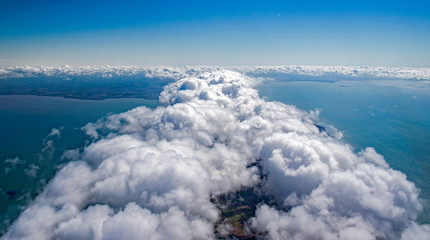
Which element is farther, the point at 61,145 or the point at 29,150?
the point at 61,145

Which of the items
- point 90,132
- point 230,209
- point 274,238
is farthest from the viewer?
point 90,132

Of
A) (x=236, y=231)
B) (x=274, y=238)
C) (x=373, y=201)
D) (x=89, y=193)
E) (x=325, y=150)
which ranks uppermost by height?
(x=325, y=150)

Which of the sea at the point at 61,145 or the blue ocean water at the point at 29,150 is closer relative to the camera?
the blue ocean water at the point at 29,150

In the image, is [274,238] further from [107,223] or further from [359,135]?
[359,135]

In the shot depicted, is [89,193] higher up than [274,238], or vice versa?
[89,193]

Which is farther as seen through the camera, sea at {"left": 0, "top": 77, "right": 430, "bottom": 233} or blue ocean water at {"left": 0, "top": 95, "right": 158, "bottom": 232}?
sea at {"left": 0, "top": 77, "right": 430, "bottom": 233}

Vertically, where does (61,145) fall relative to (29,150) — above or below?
above

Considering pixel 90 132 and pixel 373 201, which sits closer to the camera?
pixel 373 201

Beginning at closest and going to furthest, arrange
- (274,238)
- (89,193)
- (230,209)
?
(274,238) < (89,193) < (230,209)

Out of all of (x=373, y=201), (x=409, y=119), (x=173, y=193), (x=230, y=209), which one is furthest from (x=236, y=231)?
(x=409, y=119)
